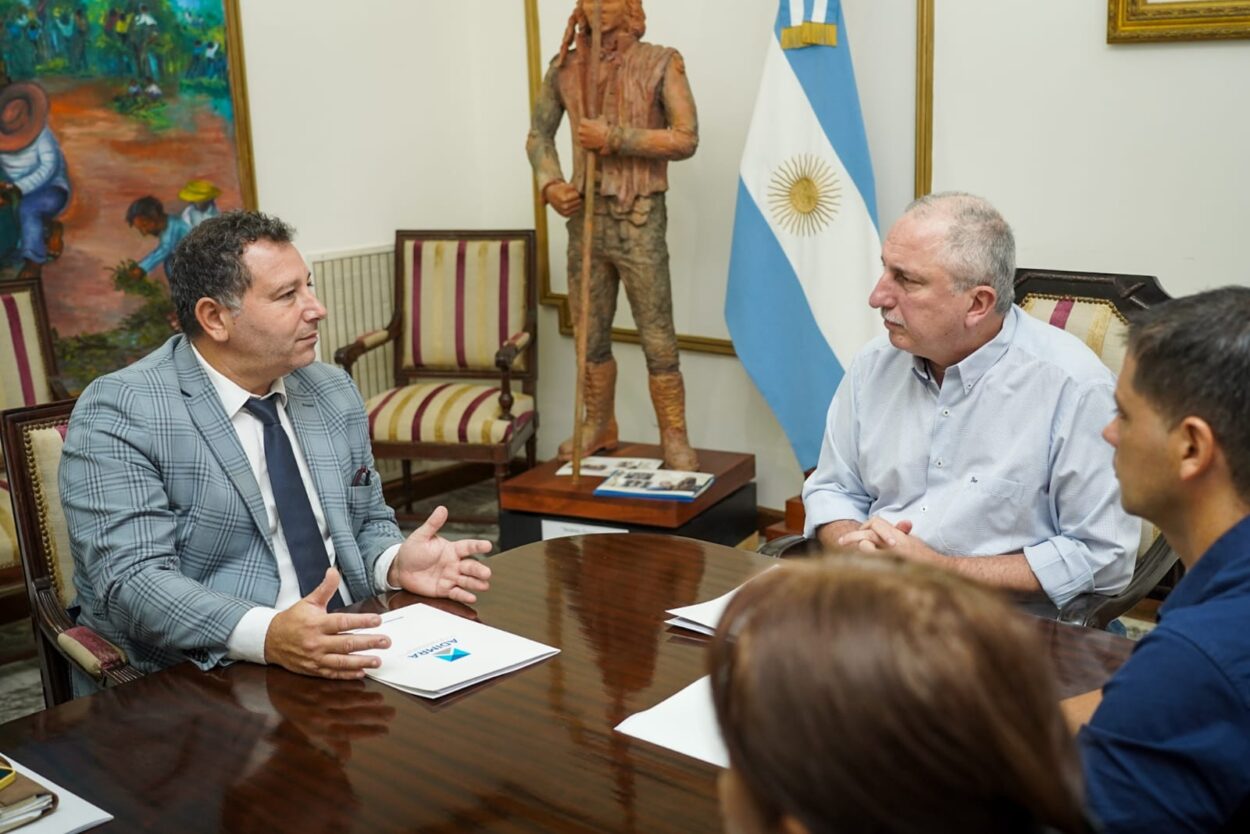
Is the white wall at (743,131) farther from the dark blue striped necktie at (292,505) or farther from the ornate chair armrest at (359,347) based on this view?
the dark blue striped necktie at (292,505)

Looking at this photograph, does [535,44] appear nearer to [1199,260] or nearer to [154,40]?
[154,40]

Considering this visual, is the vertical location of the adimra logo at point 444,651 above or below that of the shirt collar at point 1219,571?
below

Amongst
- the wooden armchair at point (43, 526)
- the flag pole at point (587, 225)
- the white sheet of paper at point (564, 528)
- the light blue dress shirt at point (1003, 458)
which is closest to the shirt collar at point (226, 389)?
the wooden armchair at point (43, 526)

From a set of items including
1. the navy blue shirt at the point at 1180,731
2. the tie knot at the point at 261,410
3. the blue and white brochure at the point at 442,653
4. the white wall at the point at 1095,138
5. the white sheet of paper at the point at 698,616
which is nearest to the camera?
the navy blue shirt at the point at 1180,731

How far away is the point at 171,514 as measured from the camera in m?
1.95

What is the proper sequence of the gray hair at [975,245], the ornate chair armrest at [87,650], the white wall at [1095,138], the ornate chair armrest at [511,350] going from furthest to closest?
the ornate chair armrest at [511,350], the white wall at [1095,138], the gray hair at [975,245], the ornate chair armrest at [87,650]

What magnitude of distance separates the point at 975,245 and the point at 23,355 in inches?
115

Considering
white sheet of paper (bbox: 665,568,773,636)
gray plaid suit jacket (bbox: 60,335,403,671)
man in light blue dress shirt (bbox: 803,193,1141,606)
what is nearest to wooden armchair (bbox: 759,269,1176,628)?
man in light blue dress shirt (bbox: 803,193,1141,606)

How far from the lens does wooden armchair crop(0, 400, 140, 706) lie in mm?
2115

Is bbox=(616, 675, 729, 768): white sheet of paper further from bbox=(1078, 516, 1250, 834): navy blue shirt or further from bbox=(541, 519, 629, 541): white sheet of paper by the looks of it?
bbox=(541, 519, 629, 541): white sheet of paper

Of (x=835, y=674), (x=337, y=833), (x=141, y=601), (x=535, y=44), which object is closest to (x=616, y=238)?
(x=535, y=44)

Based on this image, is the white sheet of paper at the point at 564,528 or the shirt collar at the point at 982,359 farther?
the white sheet of paper at the point at 564,528

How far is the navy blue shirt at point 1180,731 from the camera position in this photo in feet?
3.43

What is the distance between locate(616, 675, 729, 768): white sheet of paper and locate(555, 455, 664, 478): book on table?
8.59ft
